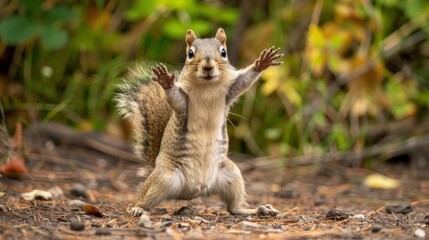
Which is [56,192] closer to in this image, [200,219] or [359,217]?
[200,219]

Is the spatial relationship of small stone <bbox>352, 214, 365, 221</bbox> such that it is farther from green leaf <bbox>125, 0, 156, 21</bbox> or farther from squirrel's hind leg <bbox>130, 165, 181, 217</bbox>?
green leaf <bbox>125, 0, 156, 21</bbox>

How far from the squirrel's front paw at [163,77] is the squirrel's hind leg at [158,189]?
0.37 metres

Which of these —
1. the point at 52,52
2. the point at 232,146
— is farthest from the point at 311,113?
the point at 52,52

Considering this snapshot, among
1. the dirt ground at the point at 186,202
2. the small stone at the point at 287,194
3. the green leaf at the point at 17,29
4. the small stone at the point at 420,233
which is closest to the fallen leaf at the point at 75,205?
the dirt ground at the point at 186,202

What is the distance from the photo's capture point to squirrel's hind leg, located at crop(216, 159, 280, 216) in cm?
305

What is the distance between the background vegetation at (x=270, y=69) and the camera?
510 centimetres

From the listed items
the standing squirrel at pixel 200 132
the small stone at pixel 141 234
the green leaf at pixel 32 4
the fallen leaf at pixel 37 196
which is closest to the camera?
the small stone at pixel 141 234

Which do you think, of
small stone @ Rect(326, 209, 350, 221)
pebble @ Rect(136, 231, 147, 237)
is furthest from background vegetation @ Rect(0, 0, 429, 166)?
pebble @ Rect(136, 231, 147, 237)

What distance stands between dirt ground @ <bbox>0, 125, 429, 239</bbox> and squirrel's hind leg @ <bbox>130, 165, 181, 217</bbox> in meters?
0.06

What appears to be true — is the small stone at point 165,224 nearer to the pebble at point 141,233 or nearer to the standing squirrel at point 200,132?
the pebble at point 141,233

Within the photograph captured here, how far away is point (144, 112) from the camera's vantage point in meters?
3.29

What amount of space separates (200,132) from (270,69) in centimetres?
225

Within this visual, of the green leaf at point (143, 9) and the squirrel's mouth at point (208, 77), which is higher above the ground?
the green leaf at point (143, 9)

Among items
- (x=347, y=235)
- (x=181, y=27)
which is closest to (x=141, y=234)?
(x=347, y=235)
